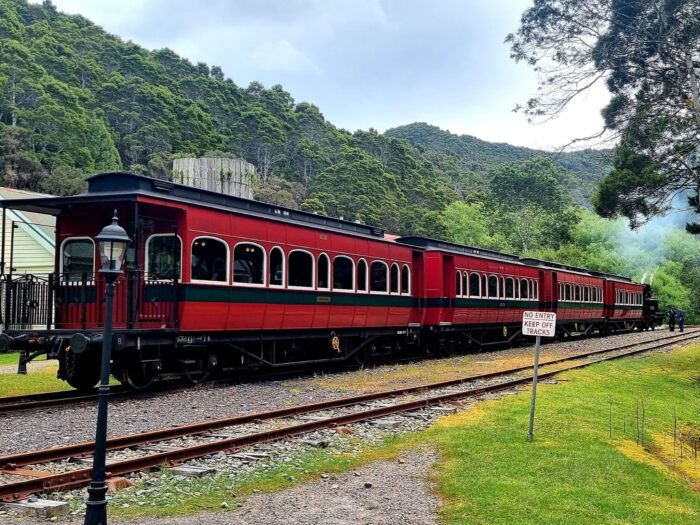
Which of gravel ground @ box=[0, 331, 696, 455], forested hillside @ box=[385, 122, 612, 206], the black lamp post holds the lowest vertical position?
gravel ground @ box=[0, 331, 696, 455]

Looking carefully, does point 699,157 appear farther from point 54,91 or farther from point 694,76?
point 54,91

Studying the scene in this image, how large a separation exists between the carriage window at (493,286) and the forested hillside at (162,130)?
1306 inches

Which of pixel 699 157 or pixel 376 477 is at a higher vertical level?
pixel 699 157

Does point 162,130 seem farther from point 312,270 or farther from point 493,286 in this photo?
point 312,270

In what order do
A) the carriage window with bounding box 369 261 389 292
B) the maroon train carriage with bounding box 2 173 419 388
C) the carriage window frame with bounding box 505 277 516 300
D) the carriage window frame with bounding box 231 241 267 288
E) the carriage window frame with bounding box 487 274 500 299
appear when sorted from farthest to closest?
the carriage window frame with bounding box 505 277 516 300 < the carriage window frame with bounding box 487 274 500 299 < the carriage window with bounding box 369 261 389 292 < the carriage window frame with bounding box 231 241 267 288 < the maroon train carriage with bounding box 2 173 419 388

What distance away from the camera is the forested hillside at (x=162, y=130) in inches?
2186

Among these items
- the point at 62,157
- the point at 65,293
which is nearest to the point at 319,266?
the point at 65,293

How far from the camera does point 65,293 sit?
1284cm

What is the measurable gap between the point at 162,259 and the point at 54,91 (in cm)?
5614

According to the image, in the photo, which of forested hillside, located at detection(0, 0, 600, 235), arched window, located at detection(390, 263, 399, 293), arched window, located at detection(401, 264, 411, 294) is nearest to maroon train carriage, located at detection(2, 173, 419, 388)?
arched window, located at detection(390, 263, 399, 293)

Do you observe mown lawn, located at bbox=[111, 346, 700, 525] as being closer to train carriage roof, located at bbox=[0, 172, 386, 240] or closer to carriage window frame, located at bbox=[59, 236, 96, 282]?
train carriage roof, located at bbox=[0, 172, 386, 240]

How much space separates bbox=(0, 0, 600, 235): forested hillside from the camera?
55.5 metres

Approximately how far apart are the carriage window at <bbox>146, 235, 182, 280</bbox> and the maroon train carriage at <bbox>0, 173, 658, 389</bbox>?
0.02 meters

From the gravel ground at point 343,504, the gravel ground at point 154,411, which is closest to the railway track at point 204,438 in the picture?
the gravel ground at point 154,411
